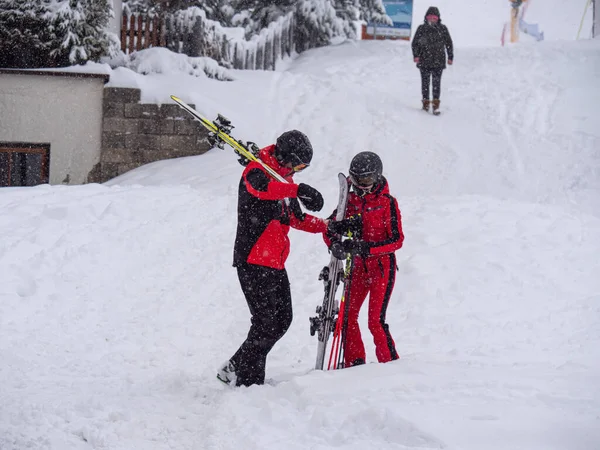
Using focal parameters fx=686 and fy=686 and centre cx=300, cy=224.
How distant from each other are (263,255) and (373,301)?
102 centimetres

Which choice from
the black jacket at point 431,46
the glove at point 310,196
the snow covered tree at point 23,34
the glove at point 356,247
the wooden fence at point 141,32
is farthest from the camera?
the wooden fence at point 141,32

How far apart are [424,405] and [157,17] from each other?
1261cm

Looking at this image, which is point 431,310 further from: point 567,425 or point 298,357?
point 567,425

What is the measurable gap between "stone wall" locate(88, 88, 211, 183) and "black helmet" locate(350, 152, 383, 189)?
7.46 meters

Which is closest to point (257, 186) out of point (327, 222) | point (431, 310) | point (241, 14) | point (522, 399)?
point (327, 222)

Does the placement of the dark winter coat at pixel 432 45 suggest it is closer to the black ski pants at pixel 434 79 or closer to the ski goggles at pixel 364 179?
the black ski pants at pixel 434 79

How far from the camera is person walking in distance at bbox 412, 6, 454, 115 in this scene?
13.7 meters

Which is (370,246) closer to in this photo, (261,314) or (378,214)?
(378,214)

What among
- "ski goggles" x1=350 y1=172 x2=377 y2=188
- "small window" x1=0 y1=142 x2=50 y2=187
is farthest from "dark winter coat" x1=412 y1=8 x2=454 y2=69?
"ski goggles" x1=350 y1=172 x2=377 y2=188

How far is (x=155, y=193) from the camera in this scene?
9953mm

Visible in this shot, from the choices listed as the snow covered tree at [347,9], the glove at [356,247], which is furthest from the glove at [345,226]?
the snow covered tree at [347,9]

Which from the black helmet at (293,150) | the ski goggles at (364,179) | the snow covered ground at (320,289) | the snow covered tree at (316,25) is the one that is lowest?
the snow covered ground at (320,289)

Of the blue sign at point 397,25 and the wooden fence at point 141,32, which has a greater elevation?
the blue sign at point 397,25

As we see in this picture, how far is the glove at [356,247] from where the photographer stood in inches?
194
